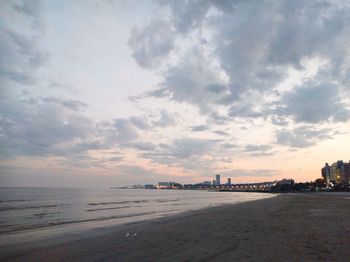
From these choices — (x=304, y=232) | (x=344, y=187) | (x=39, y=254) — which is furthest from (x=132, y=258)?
(x=344, y=187)

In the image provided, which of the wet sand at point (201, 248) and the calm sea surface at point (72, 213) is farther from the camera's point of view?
the calm sea surface at point (72, 213)

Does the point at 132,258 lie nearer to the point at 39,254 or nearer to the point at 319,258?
the point at 39,254

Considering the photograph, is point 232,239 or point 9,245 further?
point 9,245

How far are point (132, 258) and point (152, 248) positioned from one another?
1.91 m

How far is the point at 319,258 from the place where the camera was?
10.1m

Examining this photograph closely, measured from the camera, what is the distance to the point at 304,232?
16.5 metres

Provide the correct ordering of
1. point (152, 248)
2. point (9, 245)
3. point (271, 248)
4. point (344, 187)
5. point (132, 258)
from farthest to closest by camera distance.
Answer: point (344, 187) < point (9, 245) < point (152, 248) < point (271, 248) < point (132, 258)

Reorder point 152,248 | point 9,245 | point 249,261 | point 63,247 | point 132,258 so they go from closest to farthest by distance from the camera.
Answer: point 249,261
point 132,258
point 152,248
point 63,247
point 9,245

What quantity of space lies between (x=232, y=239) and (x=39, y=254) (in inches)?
367

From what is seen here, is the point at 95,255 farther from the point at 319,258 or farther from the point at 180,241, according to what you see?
the point at 319,258

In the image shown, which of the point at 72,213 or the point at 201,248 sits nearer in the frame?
the point at 201,248

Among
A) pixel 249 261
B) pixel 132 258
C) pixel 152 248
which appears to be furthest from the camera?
pixel 152 248

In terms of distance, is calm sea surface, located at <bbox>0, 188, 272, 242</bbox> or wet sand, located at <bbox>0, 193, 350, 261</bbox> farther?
calm sea surface, located at <bbox>0, 188, 272, 242</bbox>

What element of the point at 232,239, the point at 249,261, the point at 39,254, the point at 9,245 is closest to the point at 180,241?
the point at 232,239
